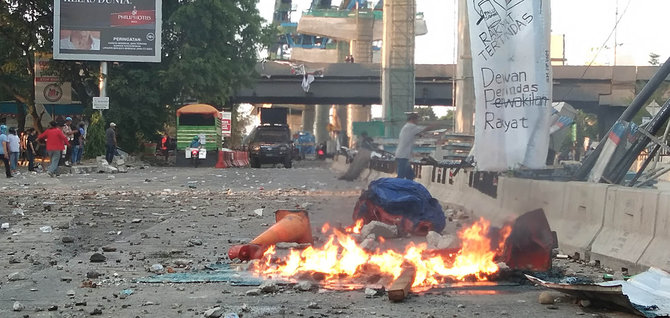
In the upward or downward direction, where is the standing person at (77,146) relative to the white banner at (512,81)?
downward

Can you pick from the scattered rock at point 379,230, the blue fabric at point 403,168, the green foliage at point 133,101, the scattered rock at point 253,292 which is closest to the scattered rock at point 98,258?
the scattered rock at point 253,292

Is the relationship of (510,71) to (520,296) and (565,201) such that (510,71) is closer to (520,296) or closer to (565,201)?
(565,201)

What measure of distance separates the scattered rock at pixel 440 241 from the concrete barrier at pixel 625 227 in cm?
130

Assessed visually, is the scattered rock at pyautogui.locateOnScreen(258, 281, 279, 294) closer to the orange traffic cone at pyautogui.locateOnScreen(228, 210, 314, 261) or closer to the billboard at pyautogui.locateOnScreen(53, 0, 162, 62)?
the orange traffic cone at pyautogui.locateOnScreen(228, 210, 314, 261)

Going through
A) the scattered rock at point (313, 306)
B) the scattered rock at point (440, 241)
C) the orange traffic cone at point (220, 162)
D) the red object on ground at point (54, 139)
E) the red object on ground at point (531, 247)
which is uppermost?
the red object on ground at point (54, 139)

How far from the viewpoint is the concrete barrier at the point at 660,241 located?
6781 mm

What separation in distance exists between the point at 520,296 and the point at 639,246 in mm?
1511

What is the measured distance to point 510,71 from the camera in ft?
39.3

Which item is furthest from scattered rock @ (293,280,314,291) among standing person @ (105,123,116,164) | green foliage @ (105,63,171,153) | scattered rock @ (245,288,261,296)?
green foliage @ (105,63,171,153)

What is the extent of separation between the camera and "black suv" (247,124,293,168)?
147 feet

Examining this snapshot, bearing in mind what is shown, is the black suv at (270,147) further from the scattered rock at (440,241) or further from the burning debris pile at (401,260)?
the burning debris pile at (401,260)

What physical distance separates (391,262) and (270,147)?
37.7 m

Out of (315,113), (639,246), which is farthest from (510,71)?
(315,113)

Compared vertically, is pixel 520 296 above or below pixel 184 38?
below
